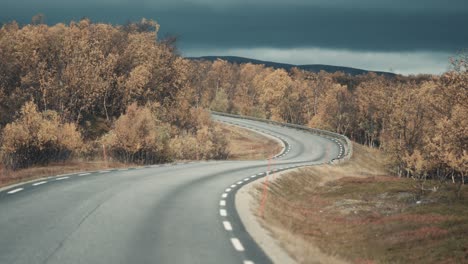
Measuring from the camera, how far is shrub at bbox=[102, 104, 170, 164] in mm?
35688

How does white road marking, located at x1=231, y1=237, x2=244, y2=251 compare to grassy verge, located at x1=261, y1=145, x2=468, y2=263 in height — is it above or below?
above

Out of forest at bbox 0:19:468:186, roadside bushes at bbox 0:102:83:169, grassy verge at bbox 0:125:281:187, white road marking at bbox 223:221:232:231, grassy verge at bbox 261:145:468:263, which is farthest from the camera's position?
forest at bbox 0:19:468:186

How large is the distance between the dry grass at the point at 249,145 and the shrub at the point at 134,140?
86.0 feet

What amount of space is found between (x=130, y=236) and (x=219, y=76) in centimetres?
13974

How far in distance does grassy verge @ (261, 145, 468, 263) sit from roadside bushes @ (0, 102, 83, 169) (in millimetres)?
13429

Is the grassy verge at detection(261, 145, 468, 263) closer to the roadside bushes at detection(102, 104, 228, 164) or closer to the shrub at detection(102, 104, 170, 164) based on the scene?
the shrub at detection(102, 104, 170, 164)

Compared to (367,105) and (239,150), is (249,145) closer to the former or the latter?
(239,150)

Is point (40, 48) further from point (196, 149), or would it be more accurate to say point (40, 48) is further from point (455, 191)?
point (455, 191)

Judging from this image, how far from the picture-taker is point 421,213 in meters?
→ 28.2

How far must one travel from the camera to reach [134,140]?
3584 centimetres

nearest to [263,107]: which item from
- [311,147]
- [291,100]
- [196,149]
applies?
[291,100]

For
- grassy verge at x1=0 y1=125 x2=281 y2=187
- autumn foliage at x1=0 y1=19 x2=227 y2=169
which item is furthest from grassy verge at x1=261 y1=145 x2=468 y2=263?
autumn foliage at x1=0 y1=19 x2=227 y2=169

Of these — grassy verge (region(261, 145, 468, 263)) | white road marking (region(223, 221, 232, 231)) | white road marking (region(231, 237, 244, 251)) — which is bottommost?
grassy verge (region(261, 145, 468, 263))

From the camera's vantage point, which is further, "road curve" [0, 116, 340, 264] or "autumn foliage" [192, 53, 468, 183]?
"autumn foliage" [192, 53, 468, 183]
